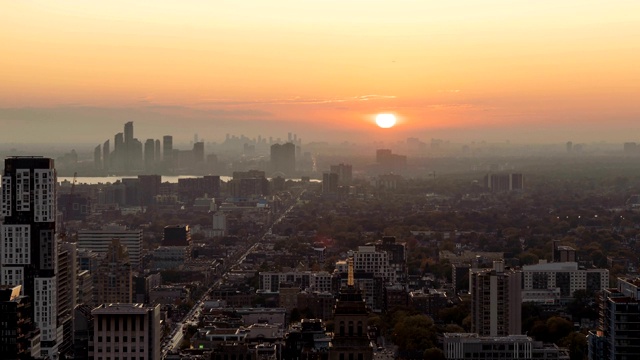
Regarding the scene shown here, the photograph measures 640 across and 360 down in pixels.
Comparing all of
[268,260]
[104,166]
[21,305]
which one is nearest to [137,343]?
[21,305]

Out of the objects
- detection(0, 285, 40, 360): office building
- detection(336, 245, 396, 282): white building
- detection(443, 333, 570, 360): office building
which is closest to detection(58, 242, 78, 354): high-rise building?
detection(443, 333, 570, 360): office building

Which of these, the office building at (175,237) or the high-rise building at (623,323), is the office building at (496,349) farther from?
the office building at (175,237)

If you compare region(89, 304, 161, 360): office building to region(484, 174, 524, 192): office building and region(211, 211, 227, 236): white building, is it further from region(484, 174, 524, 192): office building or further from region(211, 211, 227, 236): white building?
region(484, 174, 524, 192): office building

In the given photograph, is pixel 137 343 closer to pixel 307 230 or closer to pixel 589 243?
pixel 589 243

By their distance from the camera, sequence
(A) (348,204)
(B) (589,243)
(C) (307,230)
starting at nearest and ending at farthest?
(B) (589,243) → (C) (307,230) → (A) (348,204)

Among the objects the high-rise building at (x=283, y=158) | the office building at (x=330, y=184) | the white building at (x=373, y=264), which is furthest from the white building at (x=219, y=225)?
the high-rise building at (x=283, y=158)

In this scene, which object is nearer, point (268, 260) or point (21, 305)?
point (21, 305)

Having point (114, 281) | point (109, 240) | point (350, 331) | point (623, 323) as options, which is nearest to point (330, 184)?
point (109, 240)
